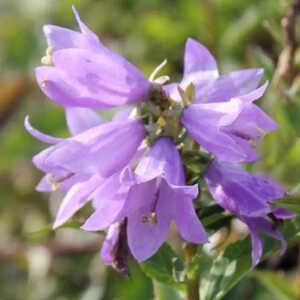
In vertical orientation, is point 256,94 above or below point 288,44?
above

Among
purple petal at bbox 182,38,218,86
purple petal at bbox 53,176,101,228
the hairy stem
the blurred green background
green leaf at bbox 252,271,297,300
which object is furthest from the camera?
the blurred green background

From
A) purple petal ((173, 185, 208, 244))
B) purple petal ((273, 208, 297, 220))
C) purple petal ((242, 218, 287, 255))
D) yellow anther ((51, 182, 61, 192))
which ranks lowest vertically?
yellow anther ((51, 182, 61, 192))

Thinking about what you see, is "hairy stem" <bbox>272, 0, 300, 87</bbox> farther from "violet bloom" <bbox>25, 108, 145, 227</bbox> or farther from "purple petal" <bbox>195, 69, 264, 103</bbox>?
"violet bloom" <bbox>25, 108, 145, 227</bbox>

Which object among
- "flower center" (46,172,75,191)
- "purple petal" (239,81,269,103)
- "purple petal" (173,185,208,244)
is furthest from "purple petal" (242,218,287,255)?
"flower center" (46,172,75,191)

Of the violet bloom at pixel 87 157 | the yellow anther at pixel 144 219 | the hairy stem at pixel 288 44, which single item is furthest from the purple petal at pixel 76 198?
the hairy stem at pixel 288 44

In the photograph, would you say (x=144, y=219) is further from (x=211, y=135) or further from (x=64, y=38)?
(x=64, y=38)

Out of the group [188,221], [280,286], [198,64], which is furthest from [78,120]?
[280,286]

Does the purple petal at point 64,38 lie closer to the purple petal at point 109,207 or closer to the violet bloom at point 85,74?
the violet bloom at point 85,74
